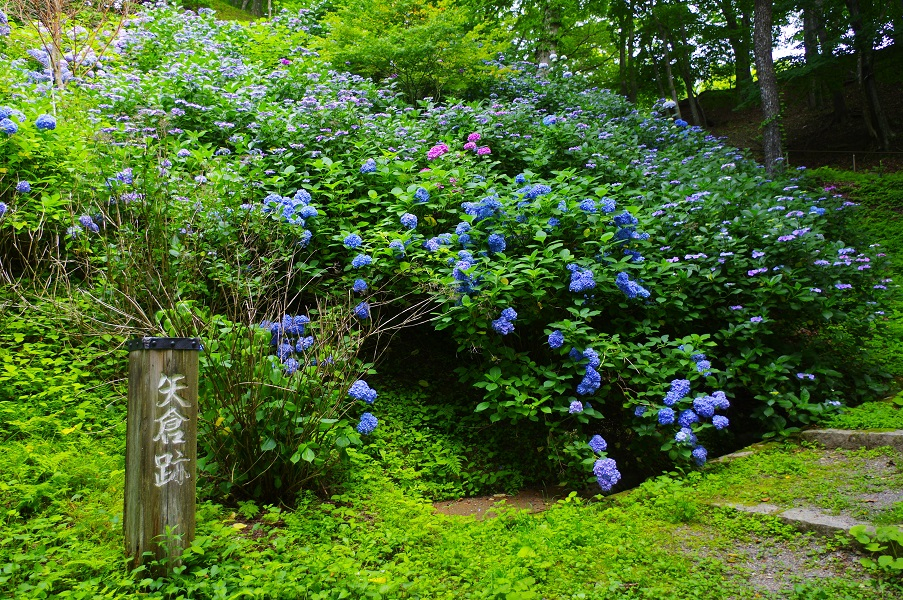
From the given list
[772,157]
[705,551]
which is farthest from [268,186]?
[772,157]

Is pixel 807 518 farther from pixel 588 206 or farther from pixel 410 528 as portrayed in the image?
pixel 588 206

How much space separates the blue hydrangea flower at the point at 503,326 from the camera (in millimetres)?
3834

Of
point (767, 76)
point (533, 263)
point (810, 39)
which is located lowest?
point (533, 263)

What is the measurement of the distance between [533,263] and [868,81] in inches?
555

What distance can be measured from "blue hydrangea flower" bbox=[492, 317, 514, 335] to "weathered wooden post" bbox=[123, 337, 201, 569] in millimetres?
2042

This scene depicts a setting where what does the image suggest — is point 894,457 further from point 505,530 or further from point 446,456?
point 446,456

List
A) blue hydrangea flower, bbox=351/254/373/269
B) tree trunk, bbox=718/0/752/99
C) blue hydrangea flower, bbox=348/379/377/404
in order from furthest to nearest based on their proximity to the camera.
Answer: tree trunk, bbox=718/0/752/99, blue hydrangea flower, bbox=351/254/373/269, blue hydrangea flower, bbox=348/379/377/404

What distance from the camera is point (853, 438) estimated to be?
3.78 meters

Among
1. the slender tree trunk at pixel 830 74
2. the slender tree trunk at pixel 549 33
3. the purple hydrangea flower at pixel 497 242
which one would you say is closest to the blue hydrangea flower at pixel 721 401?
the purple hydrangea flower at pixel 497 242

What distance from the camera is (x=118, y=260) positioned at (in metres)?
3.78

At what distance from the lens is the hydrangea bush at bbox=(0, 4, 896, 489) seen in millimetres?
3887

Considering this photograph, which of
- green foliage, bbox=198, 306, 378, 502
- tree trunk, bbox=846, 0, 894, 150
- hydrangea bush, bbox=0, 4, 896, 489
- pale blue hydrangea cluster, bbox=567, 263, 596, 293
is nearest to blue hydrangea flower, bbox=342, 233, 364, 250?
hydrangea bush, bbox=0, 4, 896, 489

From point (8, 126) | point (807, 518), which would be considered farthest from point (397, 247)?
point (8, 126)

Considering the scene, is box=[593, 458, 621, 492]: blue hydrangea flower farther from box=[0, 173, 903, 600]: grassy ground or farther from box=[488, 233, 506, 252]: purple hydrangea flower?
box=[488, 233, 506, 252]: purple hydrangea flower
